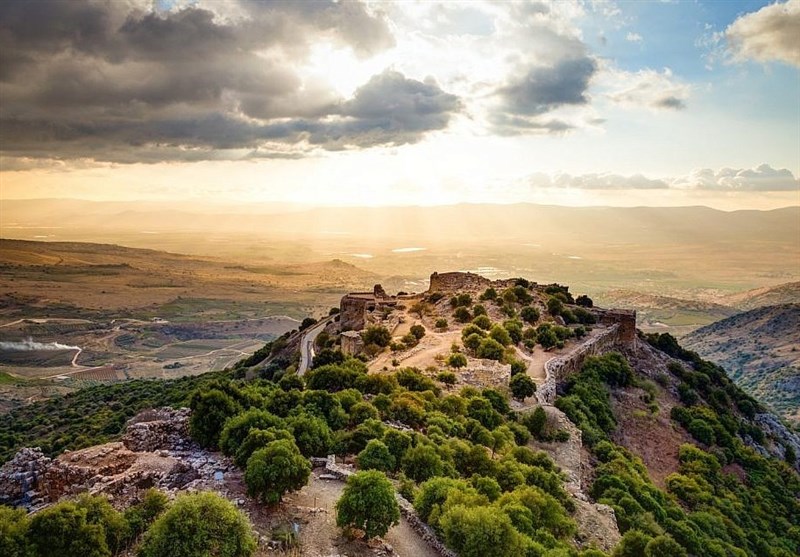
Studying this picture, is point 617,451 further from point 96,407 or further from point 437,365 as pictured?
point 96,407

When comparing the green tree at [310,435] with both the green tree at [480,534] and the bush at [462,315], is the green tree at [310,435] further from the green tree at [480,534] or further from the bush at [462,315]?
the bush at [462,315]

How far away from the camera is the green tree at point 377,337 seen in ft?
163

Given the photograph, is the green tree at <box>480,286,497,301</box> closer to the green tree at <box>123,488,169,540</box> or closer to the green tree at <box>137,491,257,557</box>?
the green tree at <box>123,488,169,540</box>

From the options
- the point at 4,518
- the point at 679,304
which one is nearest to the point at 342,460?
the point at 4,518

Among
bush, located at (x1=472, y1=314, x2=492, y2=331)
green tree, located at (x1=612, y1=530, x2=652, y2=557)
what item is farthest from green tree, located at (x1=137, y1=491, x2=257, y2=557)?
bush, located at (x1=472, y1=314, x2=492, y2=331)

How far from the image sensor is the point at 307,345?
2397 inches

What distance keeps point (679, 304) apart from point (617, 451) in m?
178

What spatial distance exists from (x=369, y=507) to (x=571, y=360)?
34.1 m

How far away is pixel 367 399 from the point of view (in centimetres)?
3122

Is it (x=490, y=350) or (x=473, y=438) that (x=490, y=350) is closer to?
(x=490, y=350)

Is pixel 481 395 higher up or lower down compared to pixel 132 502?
lower down

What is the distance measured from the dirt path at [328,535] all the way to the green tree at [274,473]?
3.25ft

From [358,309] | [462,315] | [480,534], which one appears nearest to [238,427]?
[480,534]

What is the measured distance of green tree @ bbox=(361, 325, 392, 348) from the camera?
49.6m
